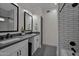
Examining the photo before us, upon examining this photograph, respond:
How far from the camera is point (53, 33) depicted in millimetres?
4973

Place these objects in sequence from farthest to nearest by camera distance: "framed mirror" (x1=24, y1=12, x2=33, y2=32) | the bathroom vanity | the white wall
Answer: the white wall → "framed mirror" (x1=24, y1=12, x2=33, y2=32) → the bathroom vanity

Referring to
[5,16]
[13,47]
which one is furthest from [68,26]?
[5,16]

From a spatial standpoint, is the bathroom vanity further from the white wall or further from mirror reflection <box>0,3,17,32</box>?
the white wall

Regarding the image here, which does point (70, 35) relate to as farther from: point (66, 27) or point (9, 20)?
point (9, 20)

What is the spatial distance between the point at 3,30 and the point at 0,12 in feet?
1.40

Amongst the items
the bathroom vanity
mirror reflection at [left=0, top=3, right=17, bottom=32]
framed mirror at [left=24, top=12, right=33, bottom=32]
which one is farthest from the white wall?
the bathroom vanity

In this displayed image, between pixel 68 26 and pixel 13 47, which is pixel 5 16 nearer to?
pixel 13 47

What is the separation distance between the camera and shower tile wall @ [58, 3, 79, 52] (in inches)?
65.1

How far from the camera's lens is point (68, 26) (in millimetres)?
1708

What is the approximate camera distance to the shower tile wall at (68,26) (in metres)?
1.65

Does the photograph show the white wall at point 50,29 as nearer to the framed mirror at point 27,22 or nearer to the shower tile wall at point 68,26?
the framed mirror at point 27,22

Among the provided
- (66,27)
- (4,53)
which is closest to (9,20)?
(4,53)

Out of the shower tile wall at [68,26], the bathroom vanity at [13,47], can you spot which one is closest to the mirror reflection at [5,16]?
the bathroom vanity at [13,47]

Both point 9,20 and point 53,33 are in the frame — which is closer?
point 9,20
